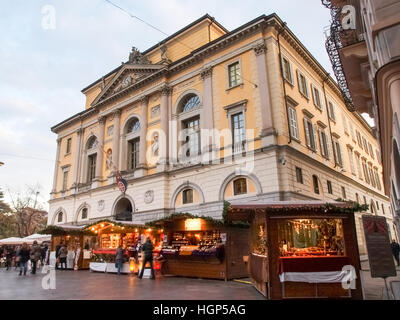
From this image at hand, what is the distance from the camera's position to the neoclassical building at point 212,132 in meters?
19.7

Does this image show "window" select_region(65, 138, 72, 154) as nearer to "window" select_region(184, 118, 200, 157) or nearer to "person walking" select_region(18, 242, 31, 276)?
"window" select_region(184, 118, 200, 157)

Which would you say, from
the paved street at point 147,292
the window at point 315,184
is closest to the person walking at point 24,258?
the paved street at point 147,292

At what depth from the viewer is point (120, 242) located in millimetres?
19625

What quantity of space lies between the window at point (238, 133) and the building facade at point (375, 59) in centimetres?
655

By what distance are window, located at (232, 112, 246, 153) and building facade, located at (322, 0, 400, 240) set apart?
6.55 m

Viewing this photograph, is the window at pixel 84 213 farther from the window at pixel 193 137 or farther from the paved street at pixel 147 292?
the paved street at pixel 147 292

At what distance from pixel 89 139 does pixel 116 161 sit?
676 centimetres

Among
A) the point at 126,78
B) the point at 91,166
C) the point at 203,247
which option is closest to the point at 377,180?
the point at 126,78

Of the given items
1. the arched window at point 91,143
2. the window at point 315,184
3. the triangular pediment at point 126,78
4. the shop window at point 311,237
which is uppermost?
the triangular pediment at point 126,78

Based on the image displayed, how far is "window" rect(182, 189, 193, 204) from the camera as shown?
876 inches

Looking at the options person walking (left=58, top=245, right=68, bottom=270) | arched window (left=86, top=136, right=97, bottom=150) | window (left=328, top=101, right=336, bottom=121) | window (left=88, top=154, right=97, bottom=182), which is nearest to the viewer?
person walking (left=58, top=245, right=68, bottom=270)

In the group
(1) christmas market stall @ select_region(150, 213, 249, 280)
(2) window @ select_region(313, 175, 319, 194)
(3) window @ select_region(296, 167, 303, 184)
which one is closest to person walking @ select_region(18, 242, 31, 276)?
(1) christmas market stall @ select_region(150, 213, 249, 280)
